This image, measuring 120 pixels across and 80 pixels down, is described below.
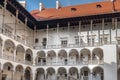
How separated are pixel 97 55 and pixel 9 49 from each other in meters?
11.0

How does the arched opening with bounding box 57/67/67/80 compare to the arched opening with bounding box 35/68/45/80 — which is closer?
the arched opening with bounding box 57/67/67/80

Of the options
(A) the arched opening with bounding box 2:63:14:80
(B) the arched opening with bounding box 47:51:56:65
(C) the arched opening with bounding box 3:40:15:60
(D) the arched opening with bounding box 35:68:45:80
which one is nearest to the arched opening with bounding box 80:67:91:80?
(B) the arched opening with bounding box 47:51:56:65

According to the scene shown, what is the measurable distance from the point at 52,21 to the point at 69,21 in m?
2.35

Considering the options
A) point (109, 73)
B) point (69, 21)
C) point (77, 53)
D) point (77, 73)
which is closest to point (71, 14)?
point (69, 21)

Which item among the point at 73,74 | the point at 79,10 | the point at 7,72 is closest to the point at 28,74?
the point at 73,74

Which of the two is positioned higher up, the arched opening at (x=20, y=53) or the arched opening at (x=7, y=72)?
the arched opening at (x=20, y=53)

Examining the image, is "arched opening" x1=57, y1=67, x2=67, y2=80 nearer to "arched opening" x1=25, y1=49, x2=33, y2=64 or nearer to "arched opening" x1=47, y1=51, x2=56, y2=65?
"arched opening" x1=47, y1=51, x2=56, y2=65

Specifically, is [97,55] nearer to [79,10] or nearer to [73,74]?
[73,74]

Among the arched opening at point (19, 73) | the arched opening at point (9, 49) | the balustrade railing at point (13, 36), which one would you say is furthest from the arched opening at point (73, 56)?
the arched opening at point (9, 49)

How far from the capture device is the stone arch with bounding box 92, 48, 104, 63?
33.8m

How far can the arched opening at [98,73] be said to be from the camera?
110ft

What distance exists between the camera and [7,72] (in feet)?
99.8

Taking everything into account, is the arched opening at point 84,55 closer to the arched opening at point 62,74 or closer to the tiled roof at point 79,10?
the arched opening at point 62,74

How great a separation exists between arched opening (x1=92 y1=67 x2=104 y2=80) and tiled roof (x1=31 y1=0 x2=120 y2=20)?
7087 millimetres
